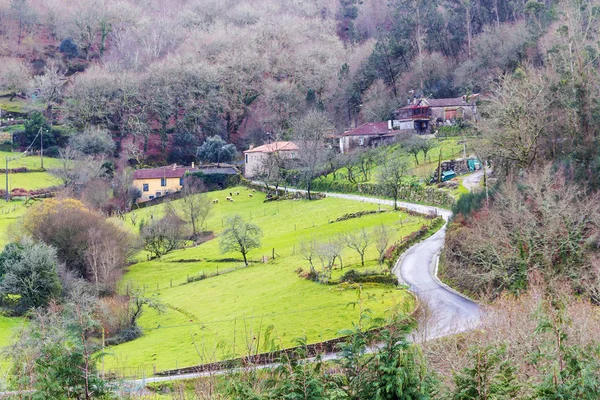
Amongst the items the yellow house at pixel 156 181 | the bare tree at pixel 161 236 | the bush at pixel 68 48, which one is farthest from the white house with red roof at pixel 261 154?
the bush at pixel 68 48

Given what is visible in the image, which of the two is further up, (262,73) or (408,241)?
(262,73)

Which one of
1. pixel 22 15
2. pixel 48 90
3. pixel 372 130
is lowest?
pixel 372 130

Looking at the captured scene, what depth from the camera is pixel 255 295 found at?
35344 millimetres

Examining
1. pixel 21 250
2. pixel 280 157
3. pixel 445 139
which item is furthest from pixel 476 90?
pixel 21 250

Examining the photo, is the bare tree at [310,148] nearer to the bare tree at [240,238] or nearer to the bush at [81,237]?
the bare tree at [240,238]

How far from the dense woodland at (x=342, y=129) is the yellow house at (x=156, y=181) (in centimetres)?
353

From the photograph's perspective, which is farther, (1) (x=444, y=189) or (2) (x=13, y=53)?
(2) (x=13, y=53)

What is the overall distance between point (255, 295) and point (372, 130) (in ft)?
144

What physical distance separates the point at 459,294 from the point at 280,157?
149 feet

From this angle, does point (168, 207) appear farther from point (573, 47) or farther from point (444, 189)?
point (573, 47)

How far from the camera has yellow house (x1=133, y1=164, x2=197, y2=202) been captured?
245 feet

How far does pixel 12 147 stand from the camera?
8556 cm

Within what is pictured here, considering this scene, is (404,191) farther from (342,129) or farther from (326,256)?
(342,129)

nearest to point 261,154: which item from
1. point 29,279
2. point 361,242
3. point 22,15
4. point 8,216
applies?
point 8,216
